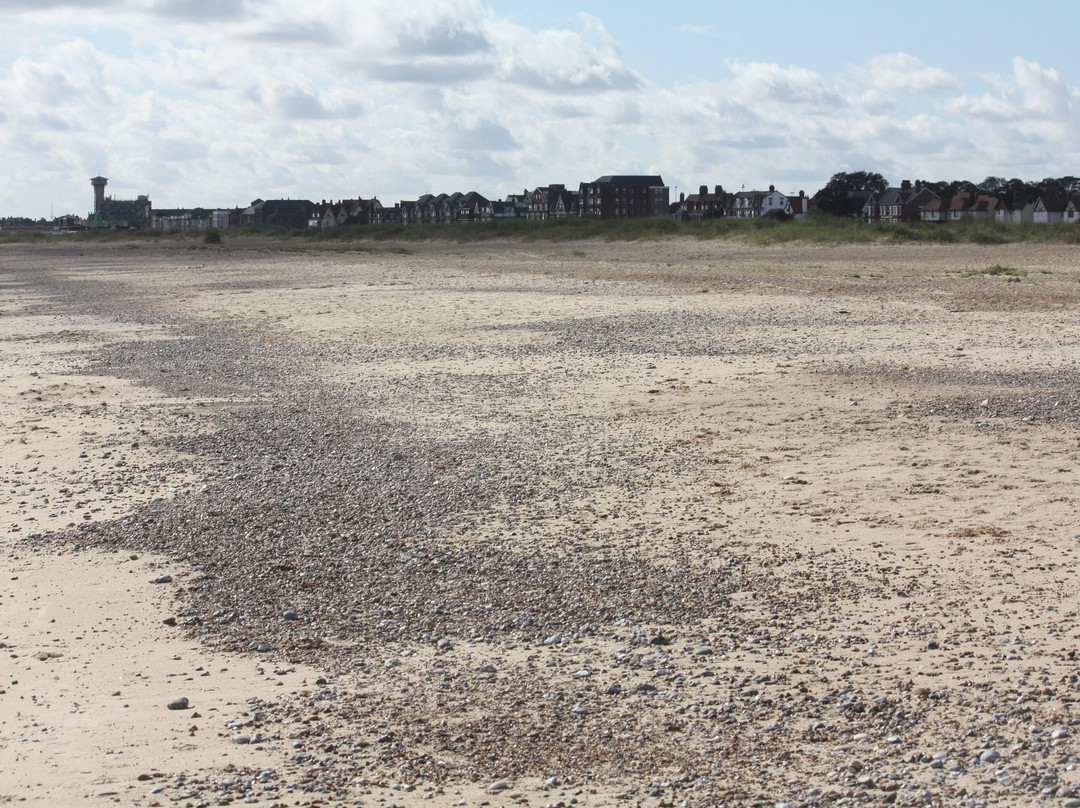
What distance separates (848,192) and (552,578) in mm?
110238

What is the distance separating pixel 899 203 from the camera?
109812 mm

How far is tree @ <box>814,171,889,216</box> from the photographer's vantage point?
104312 millimetres

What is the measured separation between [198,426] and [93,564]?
166 inches

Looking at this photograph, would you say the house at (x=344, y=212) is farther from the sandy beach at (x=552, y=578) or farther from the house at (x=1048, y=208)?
→ the sandy beach at (x=552, y=578)

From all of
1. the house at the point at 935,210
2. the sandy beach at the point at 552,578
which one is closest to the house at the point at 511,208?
the house at the point at 935,210

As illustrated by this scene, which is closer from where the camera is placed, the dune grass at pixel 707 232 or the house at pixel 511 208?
the dune grass at pixel 707 232

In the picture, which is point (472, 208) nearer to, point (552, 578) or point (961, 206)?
point (961, 206)

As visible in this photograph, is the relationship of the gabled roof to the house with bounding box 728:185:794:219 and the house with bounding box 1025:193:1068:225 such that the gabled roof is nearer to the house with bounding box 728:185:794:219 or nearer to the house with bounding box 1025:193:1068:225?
the house with bounding box 1025:193:1068:225

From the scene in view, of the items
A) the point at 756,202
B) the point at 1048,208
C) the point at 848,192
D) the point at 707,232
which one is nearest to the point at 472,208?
the point at 756,202

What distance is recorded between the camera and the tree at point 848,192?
10431 centimetres

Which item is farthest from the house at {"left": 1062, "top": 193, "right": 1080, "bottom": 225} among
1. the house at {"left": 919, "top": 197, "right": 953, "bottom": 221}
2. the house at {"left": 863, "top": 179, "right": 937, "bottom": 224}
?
the house at {"left": 863, "top": 179, "right": 937, "bottom": 224}

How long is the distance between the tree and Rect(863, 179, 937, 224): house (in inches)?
43.9

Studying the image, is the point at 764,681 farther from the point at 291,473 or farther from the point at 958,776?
the point at 291,473

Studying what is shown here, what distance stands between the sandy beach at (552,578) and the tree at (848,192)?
88671 millimetres
